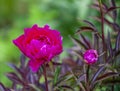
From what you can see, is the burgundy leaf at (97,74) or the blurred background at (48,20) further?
the blurred background at (48,20)

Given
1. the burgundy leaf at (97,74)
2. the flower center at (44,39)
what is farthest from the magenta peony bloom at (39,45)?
the burgundy leaf at (97,74)

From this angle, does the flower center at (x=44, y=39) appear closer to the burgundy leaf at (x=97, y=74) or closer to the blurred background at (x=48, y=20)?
the burgundy leaf at (x=97, y=74)

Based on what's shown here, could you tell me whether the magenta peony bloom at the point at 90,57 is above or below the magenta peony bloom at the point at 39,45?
below

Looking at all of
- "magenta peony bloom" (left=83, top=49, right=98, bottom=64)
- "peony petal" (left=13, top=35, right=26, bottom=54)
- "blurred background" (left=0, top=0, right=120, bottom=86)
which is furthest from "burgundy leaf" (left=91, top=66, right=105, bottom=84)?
"blurred background" (left=0, top=0, right=120, bottom=86)

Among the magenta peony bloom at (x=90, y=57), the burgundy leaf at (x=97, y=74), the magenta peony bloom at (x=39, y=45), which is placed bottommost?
the burgundy leaf at (x=97, y=74)

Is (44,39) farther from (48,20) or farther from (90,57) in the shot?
(48,20)

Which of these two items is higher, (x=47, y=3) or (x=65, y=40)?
(x=47, y=3)

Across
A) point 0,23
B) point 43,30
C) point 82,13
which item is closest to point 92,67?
point 43,30

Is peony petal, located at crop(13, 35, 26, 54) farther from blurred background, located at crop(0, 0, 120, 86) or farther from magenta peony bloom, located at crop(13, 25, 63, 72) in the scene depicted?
blurred background, located at crop(0, 0, 120, 86)

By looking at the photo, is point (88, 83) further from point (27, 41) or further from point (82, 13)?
point (82, 13)
